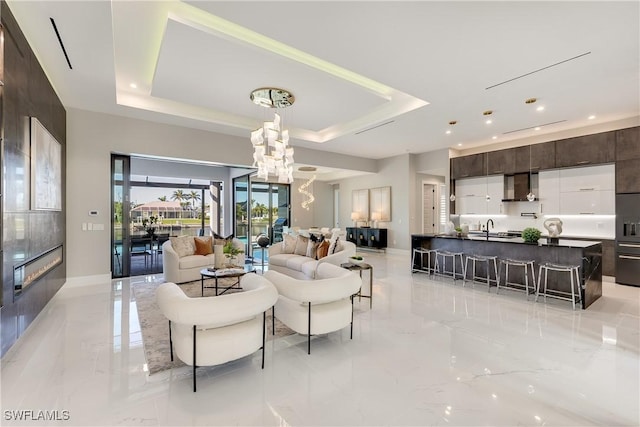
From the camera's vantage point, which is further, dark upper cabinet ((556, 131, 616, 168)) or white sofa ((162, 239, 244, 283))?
dark upper cabinet ((556, 131, 616, 168))

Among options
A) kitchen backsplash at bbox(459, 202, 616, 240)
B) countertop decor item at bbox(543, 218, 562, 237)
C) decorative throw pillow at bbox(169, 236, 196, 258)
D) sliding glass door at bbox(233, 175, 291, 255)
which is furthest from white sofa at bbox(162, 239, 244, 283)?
kitchen backsplash at bbox(459, 202, 616, 240)

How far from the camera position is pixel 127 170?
6270 mm

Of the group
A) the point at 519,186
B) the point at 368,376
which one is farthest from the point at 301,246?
the point at 519,186

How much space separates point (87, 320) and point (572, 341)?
591 centimetres

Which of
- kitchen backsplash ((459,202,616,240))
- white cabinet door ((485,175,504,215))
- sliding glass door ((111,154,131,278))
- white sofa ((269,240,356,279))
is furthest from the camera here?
white cabinet door ((485,175,504,215))

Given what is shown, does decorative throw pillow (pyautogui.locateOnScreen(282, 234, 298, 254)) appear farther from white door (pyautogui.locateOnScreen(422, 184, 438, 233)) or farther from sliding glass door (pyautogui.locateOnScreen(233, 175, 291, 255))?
white door (pyautogui.locateOnScreen(422, 184, 438, 233))

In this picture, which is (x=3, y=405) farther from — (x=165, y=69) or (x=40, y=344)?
(x=165, y=69)

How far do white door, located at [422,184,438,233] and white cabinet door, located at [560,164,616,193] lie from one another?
3949 millimetres

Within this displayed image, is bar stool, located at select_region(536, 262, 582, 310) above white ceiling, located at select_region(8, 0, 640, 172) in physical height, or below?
below

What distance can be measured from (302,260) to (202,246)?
90.8 inches

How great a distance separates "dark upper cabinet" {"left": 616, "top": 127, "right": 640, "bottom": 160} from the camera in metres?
5.51

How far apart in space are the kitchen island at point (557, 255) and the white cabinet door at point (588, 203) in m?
1.53

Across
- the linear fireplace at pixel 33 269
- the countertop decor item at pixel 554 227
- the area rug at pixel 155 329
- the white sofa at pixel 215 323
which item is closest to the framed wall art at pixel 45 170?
the linear fireplace at pixel 33 269

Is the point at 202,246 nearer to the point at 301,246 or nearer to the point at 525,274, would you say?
the point at 301,246
